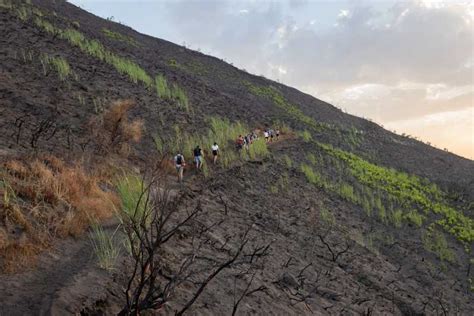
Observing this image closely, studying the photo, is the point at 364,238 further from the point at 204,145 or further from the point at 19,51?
the point at 19,51

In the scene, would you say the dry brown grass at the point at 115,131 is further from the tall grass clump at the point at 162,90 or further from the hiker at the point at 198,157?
the tall grass clump at the point at 162,90

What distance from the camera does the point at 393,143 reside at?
4588 cm

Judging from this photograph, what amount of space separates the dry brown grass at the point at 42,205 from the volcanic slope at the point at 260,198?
0.27 metres

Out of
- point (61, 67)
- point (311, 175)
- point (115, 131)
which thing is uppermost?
point (61, 67)

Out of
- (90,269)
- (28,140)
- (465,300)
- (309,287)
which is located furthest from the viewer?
(465,300)

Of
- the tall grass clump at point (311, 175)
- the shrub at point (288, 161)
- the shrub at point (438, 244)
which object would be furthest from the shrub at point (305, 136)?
the shrub at point (438, 244)

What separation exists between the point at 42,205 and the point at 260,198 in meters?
9.88

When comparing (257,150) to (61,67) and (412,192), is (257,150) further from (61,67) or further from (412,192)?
(412,192)

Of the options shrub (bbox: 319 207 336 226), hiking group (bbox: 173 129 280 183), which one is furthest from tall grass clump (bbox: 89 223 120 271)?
shrub (bbox: 319 207 336 226)

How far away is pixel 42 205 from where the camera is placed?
7.73m

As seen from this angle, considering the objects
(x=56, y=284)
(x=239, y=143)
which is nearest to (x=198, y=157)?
(x=239, y=143)

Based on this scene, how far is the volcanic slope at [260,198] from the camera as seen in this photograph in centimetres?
788

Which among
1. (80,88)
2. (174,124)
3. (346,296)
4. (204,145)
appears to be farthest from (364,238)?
(80,88)

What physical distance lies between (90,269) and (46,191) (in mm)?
2552
